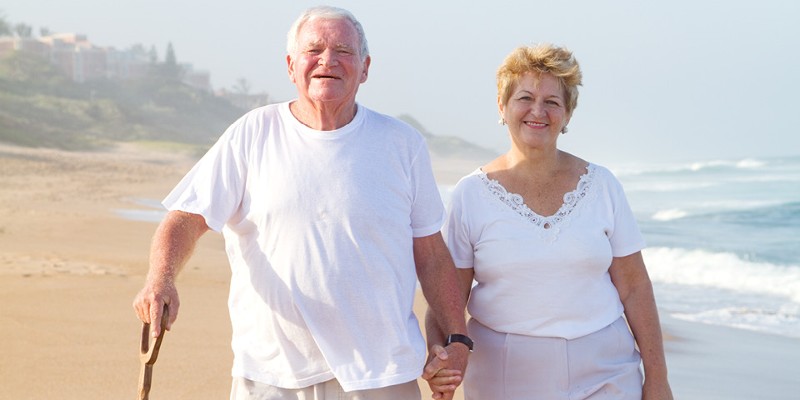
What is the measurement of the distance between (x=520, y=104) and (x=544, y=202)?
1.11 ft

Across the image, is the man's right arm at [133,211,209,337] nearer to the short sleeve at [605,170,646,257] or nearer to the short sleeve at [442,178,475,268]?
the short sleeve at [442,178,475,268]

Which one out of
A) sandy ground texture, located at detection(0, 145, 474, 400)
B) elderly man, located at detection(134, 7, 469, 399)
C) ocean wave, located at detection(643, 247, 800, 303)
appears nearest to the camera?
elderly man, located at detection(134, 7, 469, 399)

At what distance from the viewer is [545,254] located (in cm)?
370

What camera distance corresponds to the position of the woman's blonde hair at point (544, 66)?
380cm

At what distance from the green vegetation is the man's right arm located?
25.3 metres

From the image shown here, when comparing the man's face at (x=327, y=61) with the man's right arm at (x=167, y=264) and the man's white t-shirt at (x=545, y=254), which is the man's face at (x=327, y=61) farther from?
the man's white t-shirt at (x=545, y=254)

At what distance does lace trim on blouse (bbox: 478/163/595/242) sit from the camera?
3.73m

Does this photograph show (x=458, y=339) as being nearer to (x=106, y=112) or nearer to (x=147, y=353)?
(x=147, y=353)

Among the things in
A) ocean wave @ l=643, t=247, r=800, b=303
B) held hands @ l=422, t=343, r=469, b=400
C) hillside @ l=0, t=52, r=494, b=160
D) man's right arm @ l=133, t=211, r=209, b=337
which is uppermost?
hillside @ l=0, t=52, r=494, b=160

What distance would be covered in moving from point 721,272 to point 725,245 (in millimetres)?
3562

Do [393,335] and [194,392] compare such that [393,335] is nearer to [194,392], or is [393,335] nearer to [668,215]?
[194,392]

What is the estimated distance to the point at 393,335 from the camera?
10.9 ft

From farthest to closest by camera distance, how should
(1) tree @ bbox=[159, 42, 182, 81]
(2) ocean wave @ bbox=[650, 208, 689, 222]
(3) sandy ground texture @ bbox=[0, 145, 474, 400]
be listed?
(1) tree @ bbox=[159, 42, 182, 81] → (2) ocean wave @ bbox=[650, 208, 689, 222] → (3) sandy ground texture @ bbox=[0, 145, 474, 400]

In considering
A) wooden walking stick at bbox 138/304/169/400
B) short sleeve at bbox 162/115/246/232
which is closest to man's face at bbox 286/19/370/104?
short sleeve at bbox 162/115/246/232
